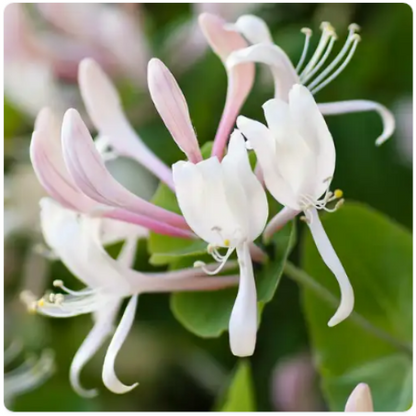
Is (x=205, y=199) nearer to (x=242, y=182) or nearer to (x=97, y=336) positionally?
(x=242, y=182)

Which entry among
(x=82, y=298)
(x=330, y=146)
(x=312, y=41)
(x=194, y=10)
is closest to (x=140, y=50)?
(x=194, y=10)

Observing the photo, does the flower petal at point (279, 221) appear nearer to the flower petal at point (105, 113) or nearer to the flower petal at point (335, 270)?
the flower petal at point (335, 270)

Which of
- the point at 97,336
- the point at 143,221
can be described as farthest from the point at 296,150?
the point at 97,336

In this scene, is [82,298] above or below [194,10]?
below

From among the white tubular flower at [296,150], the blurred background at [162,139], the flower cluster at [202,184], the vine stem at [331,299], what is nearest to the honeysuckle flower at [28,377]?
the blurred background at [162,139]

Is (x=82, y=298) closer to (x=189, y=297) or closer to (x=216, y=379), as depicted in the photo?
(x=189, y=297)
